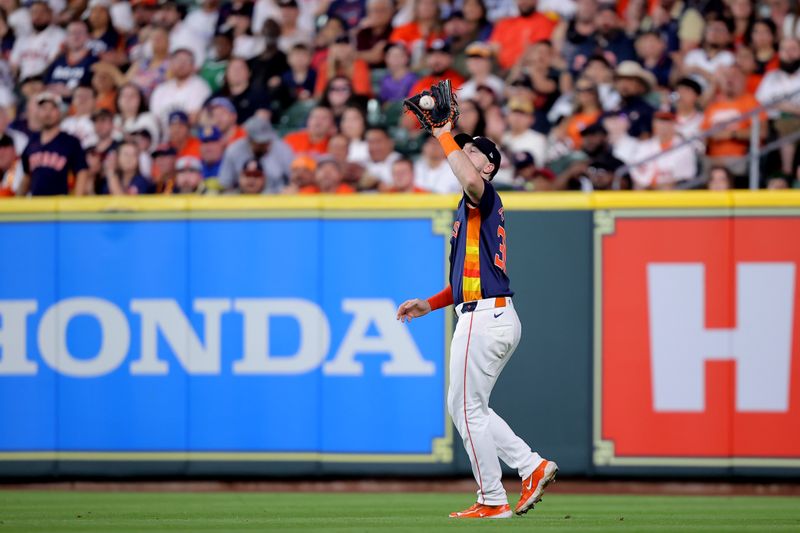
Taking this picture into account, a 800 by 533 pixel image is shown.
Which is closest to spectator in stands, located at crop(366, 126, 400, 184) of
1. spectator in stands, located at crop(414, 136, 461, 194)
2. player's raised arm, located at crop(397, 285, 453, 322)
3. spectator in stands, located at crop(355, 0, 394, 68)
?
spectator in stands, located at crop(414, 136, 461, 194)

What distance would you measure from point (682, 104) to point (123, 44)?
24.7 ft

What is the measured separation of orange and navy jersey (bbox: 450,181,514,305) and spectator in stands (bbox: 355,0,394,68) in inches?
309

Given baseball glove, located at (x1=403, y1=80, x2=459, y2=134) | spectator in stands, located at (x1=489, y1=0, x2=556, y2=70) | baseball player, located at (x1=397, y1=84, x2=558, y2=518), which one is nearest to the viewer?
baseball glove, located at (x1=403, y1=80, x2=459, y2=134)

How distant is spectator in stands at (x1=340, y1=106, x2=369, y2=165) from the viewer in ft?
43.9

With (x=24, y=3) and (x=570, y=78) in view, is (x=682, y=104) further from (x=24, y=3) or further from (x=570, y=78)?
(x=24, y=3)

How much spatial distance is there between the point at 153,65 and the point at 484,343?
9.79 metres

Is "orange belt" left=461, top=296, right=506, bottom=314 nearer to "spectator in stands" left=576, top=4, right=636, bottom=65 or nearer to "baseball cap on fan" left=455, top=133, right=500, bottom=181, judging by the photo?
"baseball cap on fan" left=455, top=133, right=500, bottom=181

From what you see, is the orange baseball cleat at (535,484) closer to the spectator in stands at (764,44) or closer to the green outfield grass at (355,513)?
the green outfield grass at (355,513)

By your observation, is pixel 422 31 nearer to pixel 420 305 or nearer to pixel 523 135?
pixel 523 135

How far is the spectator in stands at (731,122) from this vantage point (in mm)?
11750

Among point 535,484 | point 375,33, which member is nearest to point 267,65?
point 375,33

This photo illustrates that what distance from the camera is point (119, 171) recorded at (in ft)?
43.6

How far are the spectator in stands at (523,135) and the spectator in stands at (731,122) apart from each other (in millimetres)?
1632

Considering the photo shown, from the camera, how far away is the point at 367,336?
1040 cm
